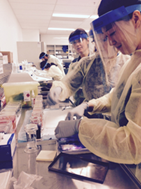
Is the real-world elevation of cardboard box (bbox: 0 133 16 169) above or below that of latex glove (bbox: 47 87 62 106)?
below

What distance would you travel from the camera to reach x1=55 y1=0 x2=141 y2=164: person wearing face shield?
2.29 ft

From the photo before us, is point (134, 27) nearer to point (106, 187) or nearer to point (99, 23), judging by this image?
point (99, 23)

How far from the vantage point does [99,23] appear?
910mm

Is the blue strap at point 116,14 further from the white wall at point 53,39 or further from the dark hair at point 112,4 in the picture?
the white wall at point 53,39

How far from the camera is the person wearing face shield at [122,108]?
70cm

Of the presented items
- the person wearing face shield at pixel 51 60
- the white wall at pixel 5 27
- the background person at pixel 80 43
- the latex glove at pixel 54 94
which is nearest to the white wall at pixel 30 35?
the person wearing face shield at pixel 51 60

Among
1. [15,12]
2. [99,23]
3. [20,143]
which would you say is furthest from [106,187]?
[15,12]

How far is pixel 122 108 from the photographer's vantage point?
88 cm

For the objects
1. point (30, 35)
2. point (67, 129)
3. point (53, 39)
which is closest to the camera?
point (67, 129)

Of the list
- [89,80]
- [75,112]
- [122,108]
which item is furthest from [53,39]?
[122,108]

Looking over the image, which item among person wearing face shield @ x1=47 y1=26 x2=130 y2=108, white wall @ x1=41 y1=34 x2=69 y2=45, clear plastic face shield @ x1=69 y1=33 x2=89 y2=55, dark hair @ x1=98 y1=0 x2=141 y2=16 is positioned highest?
white wall @ x1=41 y1=34 x2=69 y2=45

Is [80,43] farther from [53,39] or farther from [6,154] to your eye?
[53,39]

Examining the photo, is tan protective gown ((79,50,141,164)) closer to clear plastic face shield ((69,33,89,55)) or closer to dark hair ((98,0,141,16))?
dark hair ((98,0,141,16))

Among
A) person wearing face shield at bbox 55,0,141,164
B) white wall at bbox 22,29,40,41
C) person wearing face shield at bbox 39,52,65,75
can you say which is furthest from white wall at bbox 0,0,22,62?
white wall at bbox 22,29,40,41
